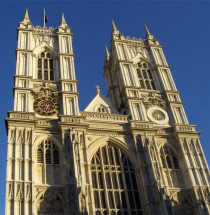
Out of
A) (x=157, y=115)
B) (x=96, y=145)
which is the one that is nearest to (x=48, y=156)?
(x=96, y=145)

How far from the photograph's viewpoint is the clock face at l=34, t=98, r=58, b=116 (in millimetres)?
27016

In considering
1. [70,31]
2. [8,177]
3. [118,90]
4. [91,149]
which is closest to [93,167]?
[91,149]

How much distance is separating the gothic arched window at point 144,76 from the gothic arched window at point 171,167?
679cm

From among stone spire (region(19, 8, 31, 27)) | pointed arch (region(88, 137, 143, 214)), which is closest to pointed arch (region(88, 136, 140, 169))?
pointed arch (region(88, 137, 143, 214))

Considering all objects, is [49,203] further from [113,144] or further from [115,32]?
[115,32]

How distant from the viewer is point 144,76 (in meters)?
33.3

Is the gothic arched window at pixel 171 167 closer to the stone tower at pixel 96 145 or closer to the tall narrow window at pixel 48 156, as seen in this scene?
the stone tower at pixel 96 145

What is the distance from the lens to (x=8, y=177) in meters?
22.2

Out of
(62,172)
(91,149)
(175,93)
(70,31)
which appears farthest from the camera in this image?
(70,31)

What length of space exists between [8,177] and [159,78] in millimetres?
16897

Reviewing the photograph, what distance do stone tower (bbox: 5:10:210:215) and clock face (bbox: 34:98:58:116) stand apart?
0.08m

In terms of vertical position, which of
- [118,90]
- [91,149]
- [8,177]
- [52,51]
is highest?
[52,51]

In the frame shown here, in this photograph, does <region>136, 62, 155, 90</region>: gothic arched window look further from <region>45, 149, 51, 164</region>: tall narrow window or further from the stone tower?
<region>45, 149, 51, 164</region>: tall narrow window

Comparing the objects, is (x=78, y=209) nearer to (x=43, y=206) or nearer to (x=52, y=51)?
(x=43, y=206)
